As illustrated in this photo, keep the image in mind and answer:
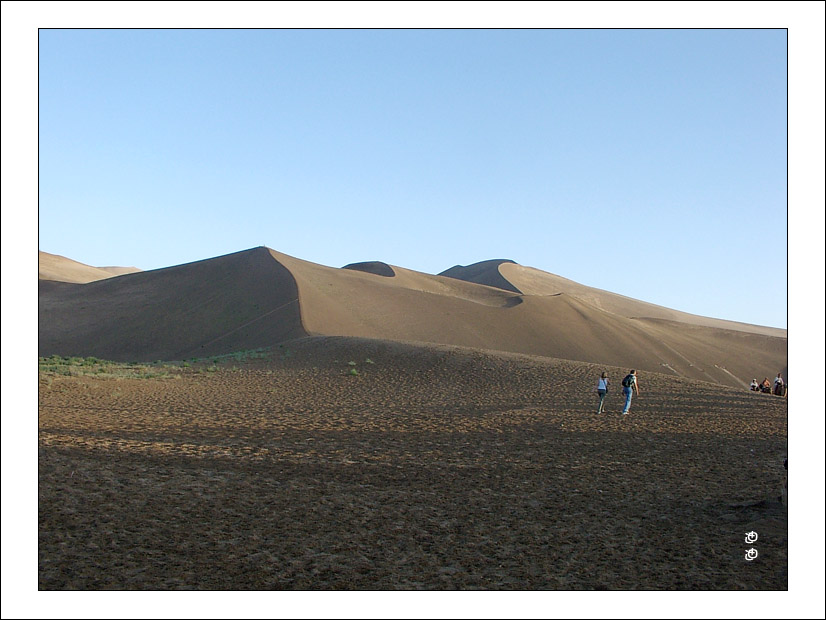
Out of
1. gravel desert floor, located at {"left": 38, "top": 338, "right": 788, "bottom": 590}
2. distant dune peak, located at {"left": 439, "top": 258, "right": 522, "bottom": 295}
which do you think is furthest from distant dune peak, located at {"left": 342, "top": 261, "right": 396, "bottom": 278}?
gravel desert floor, located at {"left": 38, "top": 338, "right": 788, "bottom": 590}

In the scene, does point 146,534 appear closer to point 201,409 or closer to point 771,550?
point 771,550

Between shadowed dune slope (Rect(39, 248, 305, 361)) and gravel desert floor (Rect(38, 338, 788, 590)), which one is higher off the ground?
shadowed dune slope (Rect(39, 248, 305, 361))

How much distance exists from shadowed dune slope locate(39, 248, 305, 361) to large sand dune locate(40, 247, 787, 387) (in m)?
0.13

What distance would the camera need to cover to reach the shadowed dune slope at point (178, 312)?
1821 inches

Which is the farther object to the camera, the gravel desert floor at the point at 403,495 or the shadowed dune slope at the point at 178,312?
the shadowed dune slope at the point at 178,312

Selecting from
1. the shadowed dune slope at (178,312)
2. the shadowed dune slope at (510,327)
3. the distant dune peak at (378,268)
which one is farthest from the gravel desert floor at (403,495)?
the distant dune peak at (378,268)

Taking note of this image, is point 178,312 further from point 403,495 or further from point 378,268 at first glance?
point 403,495

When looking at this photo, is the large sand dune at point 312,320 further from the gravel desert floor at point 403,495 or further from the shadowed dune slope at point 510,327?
the gravel desert floor at point 403,495

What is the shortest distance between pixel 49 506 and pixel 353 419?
9413 mm

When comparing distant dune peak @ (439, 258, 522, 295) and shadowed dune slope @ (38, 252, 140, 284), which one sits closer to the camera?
shadowed dune slope @ (38, 252, 140, 284)

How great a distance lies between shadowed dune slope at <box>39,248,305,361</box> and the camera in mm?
46250

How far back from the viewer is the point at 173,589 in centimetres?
603

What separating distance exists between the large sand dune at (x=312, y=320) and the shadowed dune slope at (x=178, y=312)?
129mm

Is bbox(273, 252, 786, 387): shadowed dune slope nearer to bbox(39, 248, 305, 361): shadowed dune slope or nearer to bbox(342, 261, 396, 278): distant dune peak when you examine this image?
bbox(39, 248, 305, 361): shadowed dune slope
